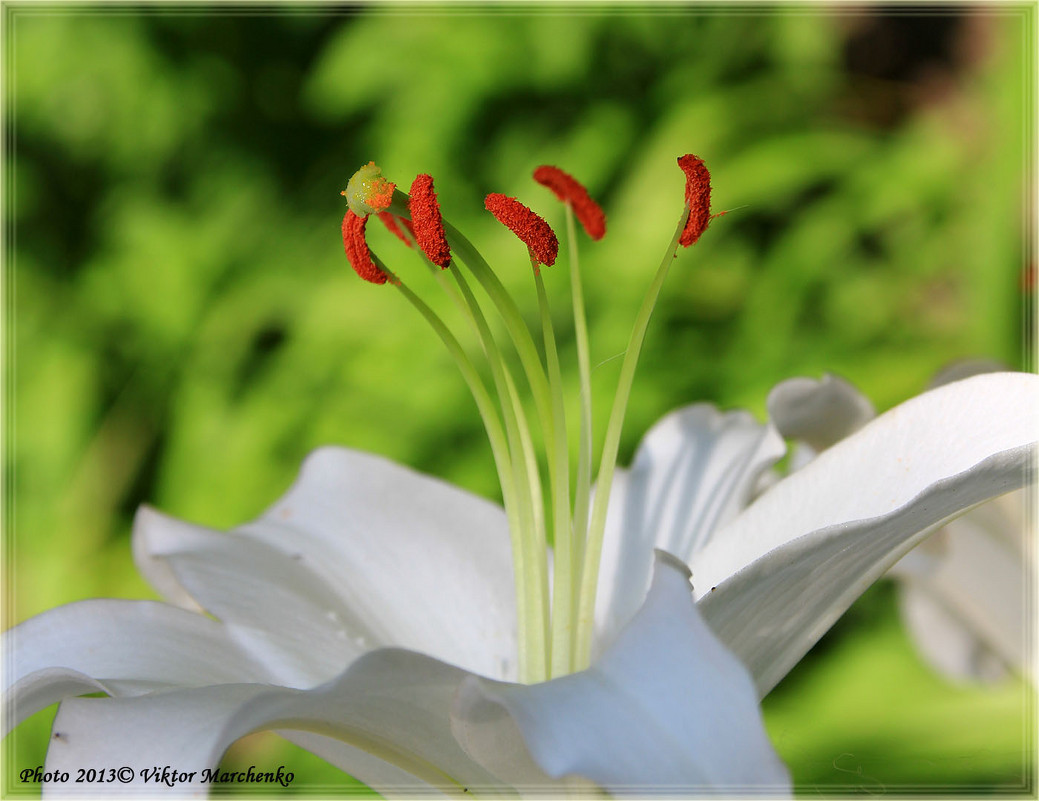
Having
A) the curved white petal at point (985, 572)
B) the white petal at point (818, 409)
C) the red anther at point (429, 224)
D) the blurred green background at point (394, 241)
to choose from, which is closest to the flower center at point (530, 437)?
the red anther at point (429, 224)

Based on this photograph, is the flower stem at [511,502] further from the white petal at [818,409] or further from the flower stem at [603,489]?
the white petal at [818,409]

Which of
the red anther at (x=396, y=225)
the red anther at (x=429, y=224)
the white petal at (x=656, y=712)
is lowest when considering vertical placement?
the white petal at (x=656, y=712)

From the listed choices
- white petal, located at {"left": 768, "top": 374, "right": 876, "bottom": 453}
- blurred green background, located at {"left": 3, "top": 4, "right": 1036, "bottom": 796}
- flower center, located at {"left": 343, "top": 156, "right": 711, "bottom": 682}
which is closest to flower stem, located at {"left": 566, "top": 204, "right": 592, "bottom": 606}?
flower center, located at {"left": 343, "top": 156, "right": 711, "bottom": 682}

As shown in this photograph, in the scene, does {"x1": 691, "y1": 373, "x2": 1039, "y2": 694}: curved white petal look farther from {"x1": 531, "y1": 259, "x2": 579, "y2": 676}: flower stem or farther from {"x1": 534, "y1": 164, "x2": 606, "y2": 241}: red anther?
{"x1": 534, "y1": 164, "x2": 606, "y2": 241}: red anther

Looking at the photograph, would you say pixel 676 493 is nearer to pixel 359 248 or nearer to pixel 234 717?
pixel 359 248

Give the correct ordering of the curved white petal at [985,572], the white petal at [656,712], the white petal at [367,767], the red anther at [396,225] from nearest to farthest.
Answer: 1. the white petal at [656,712]
2. the white petal at [367,767]
3. the red anther at [396,225]
4. the curved white petal at [985,572]

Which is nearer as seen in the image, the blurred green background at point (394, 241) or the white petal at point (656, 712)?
the white petal at point (656, 712)

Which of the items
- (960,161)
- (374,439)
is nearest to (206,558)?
(374,439)
